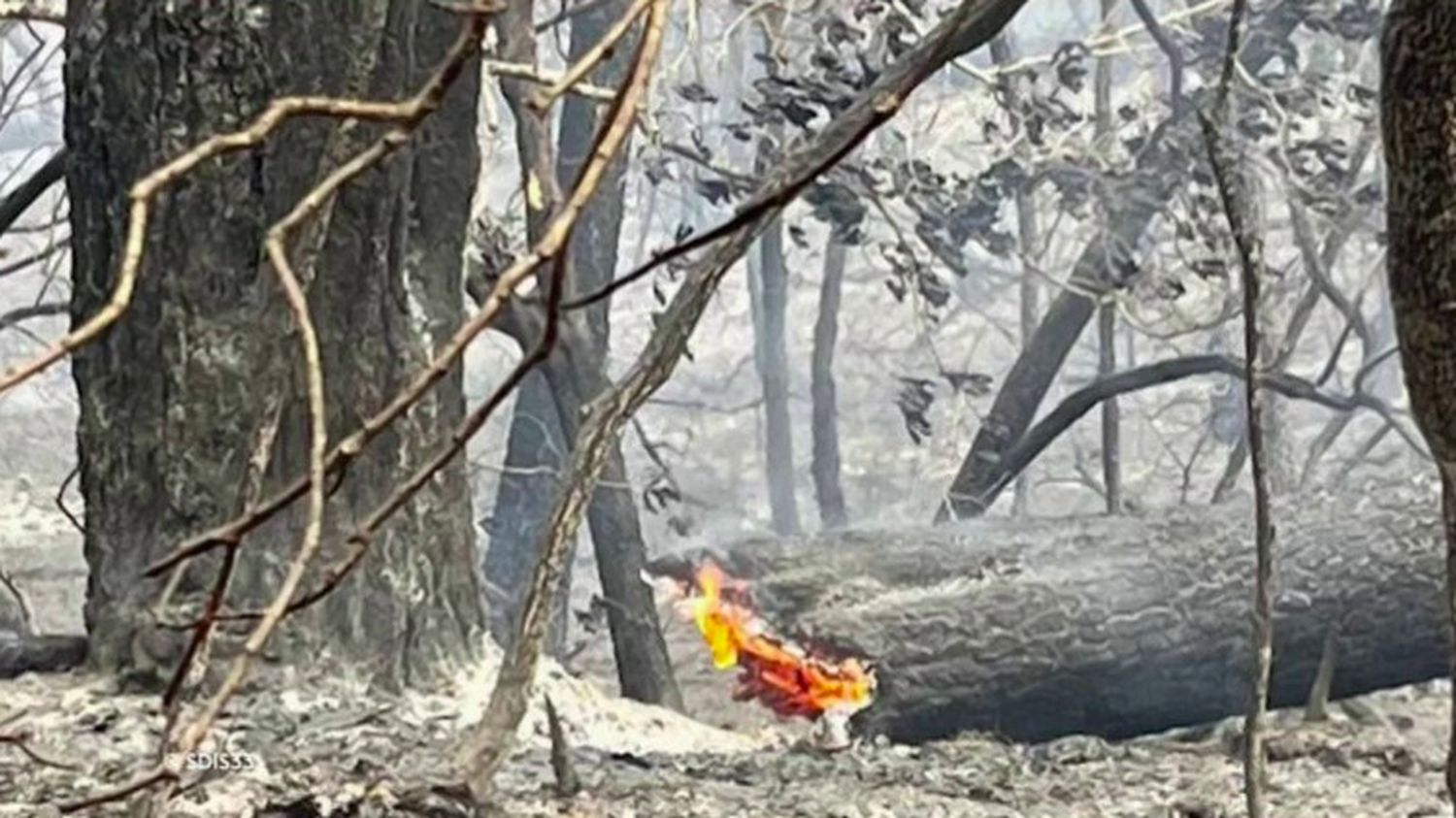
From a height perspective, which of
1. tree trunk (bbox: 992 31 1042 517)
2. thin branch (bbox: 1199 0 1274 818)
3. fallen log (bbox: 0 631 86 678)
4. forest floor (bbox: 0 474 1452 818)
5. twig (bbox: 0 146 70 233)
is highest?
tree trunk (bbox: 992 31 1042 517)

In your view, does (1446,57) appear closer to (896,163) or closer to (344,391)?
(344,391)

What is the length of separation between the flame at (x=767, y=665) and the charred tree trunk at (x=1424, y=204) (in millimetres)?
2788

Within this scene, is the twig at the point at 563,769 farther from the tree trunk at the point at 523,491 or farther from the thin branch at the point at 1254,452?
the tree trunk at the point at 523,491

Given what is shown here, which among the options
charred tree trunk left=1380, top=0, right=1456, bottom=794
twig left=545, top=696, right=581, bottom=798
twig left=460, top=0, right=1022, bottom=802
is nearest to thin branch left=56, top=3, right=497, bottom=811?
charred tree trunk left=1380, top=0, right=1456, bottom=794

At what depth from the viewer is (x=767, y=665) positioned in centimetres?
468

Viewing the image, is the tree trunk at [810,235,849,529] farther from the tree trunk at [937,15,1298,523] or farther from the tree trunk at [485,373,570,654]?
the tree trunk at [485,373,570,654]

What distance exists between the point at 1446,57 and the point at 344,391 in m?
2.00

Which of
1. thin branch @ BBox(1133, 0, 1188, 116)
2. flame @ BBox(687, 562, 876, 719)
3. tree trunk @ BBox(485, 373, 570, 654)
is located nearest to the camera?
flame @ BBox(687, 562, 876, 719)

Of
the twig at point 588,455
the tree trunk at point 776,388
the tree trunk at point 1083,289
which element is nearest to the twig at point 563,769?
the twig at point 588,455

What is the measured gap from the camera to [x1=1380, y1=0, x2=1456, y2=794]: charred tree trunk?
1.67 metres

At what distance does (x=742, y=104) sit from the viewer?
229 inches

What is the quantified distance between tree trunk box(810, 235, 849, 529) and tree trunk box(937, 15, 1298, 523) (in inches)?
99.9

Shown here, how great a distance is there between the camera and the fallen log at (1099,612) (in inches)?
180

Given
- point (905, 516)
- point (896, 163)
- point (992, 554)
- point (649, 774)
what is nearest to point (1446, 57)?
point (649, 774)
